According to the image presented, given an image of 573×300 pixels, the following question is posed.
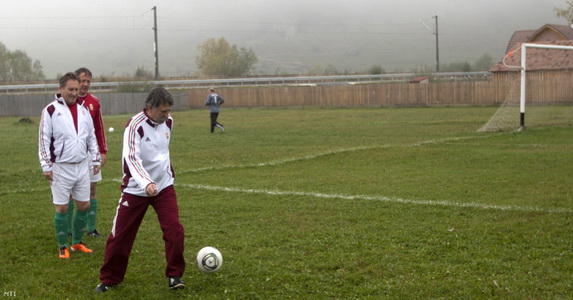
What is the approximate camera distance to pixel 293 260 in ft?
24.8

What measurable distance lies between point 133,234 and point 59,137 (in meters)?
1.93

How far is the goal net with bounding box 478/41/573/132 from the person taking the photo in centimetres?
2592

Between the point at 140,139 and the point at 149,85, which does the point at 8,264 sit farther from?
the point at 149,85

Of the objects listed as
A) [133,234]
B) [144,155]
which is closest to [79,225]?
[133,234]

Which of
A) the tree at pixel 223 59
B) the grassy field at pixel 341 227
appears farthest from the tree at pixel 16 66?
the grassy field at pixel 341 227

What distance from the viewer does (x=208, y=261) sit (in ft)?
22.5

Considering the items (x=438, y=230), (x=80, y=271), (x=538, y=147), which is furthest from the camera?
(x=538, y=147)

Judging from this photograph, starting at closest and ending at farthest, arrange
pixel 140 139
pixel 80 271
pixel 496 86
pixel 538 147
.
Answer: pixel 140 139, pixel 80 271, pixel 538 147, pixel 496 86

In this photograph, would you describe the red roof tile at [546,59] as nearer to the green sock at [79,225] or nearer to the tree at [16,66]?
the green sock at [79,225]

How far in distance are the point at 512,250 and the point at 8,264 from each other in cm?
554

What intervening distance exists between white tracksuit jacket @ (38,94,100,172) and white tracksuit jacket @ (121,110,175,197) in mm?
1640

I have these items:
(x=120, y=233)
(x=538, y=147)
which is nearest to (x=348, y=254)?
(x=120, y=233)

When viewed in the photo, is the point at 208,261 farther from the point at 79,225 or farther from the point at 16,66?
the point at 16,66

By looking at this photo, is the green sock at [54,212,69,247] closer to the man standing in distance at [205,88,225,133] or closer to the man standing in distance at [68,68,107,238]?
the man standing in distance at [68,68,107,238]
